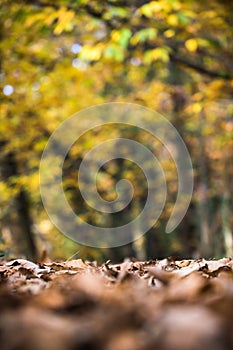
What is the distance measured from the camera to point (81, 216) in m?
11.0

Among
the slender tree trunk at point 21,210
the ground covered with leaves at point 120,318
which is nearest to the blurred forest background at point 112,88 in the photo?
the slender tree trunk at point 21,210

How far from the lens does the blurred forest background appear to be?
515cm

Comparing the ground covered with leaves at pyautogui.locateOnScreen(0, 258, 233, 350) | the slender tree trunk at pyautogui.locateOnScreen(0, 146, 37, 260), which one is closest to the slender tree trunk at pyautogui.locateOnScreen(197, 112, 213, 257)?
the slender tree trunk at pyautogui.locateOnScreen(0, 146, 37, 260)

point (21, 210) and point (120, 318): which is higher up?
point (120, 318)

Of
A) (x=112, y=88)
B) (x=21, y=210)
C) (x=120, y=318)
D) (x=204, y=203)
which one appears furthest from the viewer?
(x=112, y=88)

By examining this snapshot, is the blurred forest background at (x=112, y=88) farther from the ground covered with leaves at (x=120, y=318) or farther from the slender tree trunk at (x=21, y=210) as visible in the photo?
the ground covered with leaves at (x=120, y=318)

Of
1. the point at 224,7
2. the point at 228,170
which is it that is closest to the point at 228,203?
the point at 228,170

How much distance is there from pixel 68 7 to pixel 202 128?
724 centimetres

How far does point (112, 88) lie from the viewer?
12.9 m

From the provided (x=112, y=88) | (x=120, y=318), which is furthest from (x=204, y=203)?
(x=120, y=318)

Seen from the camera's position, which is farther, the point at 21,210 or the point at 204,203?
the point at 204,203

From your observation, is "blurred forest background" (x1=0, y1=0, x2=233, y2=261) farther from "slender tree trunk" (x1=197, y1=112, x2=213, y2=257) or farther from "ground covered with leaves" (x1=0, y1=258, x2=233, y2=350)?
"ground covered with leaves" (x1=0, y1=258, x2=233, y2=350)

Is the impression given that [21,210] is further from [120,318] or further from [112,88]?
[120,318]

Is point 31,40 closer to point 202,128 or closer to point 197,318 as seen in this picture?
point 197,318
